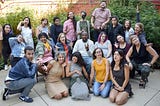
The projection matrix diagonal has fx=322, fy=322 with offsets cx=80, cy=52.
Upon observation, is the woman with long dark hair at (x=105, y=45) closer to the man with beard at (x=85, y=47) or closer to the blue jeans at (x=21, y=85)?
the man with beard at (x=85, y=47)

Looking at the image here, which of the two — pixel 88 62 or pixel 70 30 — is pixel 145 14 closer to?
pixel 70 30

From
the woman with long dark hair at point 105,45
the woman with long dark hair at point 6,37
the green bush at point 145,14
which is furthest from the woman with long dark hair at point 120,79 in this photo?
the woman with long dark hair at point 6,37

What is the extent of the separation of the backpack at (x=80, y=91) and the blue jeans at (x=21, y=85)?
939 millimetres

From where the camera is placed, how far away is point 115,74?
7242 millimetres

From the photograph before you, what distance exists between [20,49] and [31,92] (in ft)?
3.97

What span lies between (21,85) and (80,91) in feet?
4.28

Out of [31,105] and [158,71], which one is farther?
[158,71]

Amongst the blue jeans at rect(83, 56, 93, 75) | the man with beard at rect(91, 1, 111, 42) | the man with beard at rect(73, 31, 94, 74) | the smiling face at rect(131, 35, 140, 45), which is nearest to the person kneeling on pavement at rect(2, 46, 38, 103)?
the blue jeans at rect(83, 56, 93, 75)

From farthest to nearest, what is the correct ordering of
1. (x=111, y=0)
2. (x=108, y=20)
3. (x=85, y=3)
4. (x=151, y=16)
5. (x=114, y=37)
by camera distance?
(x=85, y=3), (x=111, y=0), (x=151, y=16), (x=108, y=20), (x=114, y=37)

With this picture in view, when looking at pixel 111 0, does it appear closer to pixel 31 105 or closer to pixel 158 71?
pixel 158 71

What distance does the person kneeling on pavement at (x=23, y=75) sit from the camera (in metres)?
6.91

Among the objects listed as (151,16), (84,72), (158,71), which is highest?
(151,16)

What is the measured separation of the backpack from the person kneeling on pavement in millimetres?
939

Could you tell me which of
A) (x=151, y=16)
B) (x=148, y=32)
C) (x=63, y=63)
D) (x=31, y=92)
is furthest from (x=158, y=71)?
(x=31, y=92)
